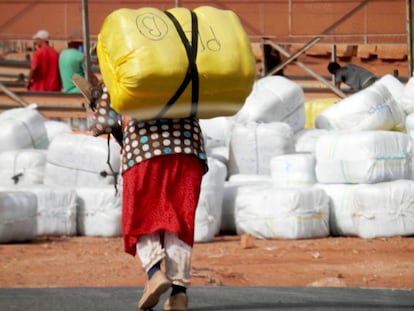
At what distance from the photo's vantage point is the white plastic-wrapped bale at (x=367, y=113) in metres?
13.5

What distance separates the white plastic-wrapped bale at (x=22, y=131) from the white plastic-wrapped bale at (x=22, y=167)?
436 mm

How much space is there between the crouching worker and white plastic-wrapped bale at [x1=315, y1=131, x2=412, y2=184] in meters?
5.23

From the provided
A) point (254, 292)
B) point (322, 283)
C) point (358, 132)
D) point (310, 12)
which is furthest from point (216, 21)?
point (310, 12)

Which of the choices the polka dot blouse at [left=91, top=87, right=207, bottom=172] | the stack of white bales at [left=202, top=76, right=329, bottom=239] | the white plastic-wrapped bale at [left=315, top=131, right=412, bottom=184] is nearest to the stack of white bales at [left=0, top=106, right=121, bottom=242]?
the stack of white bales at [left=202, top=76, right=329, bottom=239]

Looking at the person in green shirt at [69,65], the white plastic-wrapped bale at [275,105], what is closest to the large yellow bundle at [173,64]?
the white plastic-wrapped bale at [275,105]

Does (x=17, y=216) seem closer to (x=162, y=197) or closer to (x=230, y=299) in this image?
(x=230, y=299)

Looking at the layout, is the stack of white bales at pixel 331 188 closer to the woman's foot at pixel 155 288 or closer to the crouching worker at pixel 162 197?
the crouching worker at pixel 162 197

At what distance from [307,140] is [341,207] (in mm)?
1738

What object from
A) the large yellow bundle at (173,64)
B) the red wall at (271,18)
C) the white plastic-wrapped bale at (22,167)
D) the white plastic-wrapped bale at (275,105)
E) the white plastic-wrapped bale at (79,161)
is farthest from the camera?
the red wall at (271,18)

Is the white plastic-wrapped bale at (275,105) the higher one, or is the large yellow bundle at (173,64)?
the large yellow bundle at (173,64)

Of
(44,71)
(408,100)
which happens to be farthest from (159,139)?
(44,71)

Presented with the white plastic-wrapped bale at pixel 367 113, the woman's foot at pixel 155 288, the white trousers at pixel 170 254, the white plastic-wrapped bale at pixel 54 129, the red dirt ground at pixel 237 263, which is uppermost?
the white plastic-wrapped bale at pixel 367 113

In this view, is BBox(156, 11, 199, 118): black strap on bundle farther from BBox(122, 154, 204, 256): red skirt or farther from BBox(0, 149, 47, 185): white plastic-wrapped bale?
BBox(0, 149, 47, 185): white plastic-wrapped bale

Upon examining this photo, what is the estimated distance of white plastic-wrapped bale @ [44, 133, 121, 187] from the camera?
12930mm
